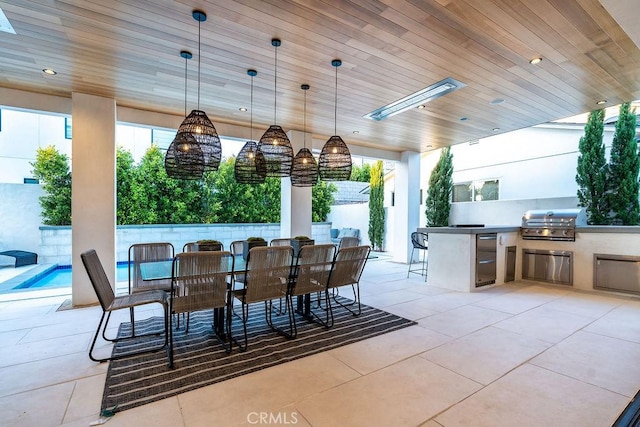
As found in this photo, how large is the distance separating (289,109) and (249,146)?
114 cm

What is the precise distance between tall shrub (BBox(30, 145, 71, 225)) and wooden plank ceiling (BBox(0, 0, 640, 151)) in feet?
12.5

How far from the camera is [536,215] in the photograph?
5.58 m

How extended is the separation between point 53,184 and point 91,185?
13.8 ft

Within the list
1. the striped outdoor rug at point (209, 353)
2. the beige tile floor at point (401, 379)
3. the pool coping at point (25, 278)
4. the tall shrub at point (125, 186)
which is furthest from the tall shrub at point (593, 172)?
the pool coping at point (25, 278)

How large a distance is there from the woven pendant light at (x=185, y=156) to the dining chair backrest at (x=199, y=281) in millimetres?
1234

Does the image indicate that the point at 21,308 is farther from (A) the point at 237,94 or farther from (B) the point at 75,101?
(A) the point at 237,94

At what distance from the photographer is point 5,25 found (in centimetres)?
264

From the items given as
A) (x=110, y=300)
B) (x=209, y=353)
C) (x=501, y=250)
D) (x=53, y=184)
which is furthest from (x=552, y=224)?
(x=53, y=184)

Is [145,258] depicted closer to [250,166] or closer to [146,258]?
[146,258]

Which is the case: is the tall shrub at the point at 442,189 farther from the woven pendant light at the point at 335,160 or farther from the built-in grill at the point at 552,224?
the woven pendant light at the point at 335,160

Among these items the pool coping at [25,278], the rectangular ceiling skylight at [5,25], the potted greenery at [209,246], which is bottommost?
the pool coping at [25,278]

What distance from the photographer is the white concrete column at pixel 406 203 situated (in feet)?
25.7

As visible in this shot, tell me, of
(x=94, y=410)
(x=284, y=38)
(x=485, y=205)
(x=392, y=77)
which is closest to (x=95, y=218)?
(x=94, y=410)

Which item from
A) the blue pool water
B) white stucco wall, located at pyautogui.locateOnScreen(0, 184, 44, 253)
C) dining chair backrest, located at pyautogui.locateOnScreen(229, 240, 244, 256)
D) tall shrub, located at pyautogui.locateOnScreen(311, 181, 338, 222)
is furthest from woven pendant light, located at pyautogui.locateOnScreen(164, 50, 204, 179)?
tall shrub, located at pyautogui.locateOnScreen(311, 181, 338, 222)
